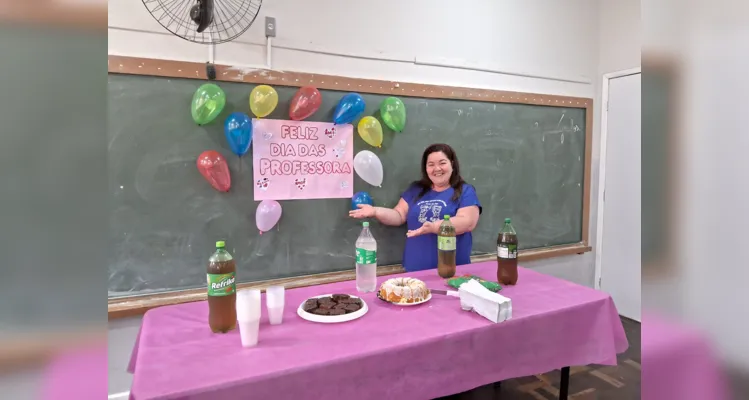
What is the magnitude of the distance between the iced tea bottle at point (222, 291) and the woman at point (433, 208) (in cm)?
111

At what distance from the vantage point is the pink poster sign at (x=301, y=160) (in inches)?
86.9

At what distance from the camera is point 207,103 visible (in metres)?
1.98

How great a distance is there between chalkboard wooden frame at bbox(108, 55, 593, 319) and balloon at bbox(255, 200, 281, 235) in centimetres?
33

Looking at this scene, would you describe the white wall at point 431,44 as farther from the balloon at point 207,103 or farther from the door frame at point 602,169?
the balloon at point 207,103

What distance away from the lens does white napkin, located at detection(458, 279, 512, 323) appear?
55.2 inches

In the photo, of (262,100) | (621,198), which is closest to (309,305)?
(262,100)

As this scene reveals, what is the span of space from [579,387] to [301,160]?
6.66ft

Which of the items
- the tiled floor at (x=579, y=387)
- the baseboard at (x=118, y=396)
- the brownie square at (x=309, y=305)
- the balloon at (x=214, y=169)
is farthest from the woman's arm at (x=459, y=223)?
the baseboard at (x=118, y=396)
